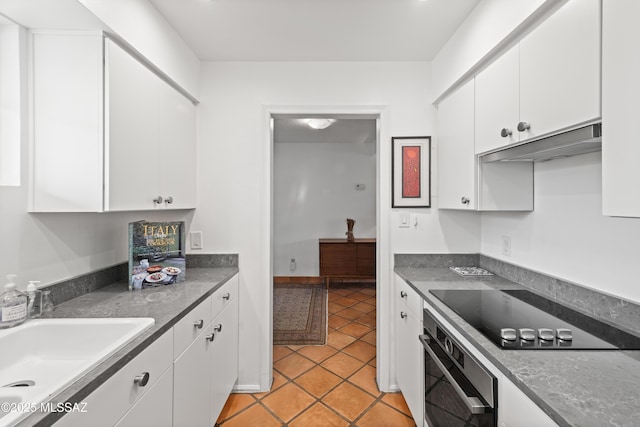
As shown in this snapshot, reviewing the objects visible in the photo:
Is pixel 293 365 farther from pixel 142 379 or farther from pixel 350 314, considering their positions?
pixel 142 379

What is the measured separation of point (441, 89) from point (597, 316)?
4.95 feet

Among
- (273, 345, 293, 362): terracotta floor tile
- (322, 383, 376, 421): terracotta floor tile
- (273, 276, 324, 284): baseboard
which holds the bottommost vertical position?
(322, 383, 376, 421): terracotta floor tile

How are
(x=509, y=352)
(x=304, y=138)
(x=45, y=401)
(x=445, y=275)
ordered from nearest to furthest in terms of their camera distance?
(x=45, y=401) < (x=509, y=352) < (x=445, y=275) < (x=304, y=138)

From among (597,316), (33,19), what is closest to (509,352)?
(597,316)

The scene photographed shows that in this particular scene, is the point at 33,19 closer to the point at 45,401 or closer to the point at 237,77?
the point at 237,77

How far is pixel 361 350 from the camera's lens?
8.82ft

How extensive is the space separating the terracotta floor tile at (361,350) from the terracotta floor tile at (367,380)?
0.15 m

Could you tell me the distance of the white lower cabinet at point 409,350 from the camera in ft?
5.23

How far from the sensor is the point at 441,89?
1970 mm

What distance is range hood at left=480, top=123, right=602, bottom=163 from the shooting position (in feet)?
3.11

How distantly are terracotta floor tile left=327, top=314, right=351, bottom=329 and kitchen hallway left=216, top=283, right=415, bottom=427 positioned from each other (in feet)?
0.78

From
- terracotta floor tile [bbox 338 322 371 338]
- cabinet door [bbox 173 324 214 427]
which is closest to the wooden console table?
terracotta floor tile [bbox 338 322 371 338]

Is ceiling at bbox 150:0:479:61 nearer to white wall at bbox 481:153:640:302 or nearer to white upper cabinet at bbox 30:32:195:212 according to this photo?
white upper cabinet at bbox 30:32:195:212

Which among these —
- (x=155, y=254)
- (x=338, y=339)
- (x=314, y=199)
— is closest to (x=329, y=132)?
(x=314, y=199)
